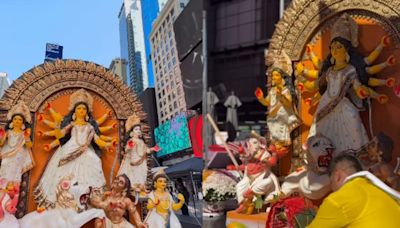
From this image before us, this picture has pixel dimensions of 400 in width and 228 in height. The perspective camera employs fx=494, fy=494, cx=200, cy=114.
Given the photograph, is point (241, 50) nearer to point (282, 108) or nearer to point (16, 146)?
point (282, 108)

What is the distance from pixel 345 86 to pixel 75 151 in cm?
317

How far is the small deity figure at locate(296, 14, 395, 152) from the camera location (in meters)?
3.96

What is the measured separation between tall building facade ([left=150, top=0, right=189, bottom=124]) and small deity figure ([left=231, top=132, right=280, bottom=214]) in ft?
12.2

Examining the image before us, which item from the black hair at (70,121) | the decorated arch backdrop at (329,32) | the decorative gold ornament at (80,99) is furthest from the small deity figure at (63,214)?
the decorated arch backdrop at (329,32)

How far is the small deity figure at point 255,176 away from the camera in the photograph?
4.73 meters

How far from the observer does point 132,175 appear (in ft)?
19.7

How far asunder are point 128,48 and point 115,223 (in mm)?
13264

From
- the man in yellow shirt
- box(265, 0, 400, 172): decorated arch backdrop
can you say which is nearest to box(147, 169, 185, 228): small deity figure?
box(265, 0, 400, 172): decorated arch backdrop

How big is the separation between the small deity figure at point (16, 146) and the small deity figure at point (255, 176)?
242 centimetres

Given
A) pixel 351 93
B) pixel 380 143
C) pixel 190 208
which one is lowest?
pixel 190 208

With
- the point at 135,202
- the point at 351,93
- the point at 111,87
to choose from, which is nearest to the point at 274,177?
the point at 351,93

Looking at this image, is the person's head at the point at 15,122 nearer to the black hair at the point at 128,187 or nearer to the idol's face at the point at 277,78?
the black hair at the point at 128,187

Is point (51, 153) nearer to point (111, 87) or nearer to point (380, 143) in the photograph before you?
point (111, 87)

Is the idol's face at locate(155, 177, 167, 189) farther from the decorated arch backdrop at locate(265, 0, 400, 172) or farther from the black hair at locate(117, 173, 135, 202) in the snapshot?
the decorated arch backdrop at locate(265, 0, 400, 172)
